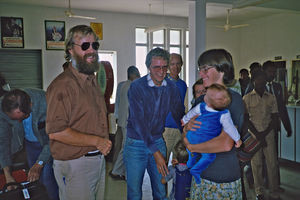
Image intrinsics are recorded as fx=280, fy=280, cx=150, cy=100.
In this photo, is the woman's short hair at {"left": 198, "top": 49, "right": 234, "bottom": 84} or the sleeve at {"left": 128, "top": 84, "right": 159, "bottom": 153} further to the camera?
the sleeve at {"left": 128, "top": 84, "right": 159, "bottom": 153}

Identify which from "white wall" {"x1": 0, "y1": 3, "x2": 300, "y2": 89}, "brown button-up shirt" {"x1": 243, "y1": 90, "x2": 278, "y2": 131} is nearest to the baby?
"brown button-up shirt" {"x1": 243, "y1": 90, "x2": 278, "y2": 131}

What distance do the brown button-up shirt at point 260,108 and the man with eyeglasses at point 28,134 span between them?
7.63ft

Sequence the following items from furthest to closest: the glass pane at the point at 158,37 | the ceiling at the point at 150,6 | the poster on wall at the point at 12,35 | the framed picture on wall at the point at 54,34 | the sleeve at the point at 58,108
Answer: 1. the glass pane at the point at 158,37
2. the framed picture on wall at the point at 54,34
3. the poster on wall at the point at 12,35
4. the ceiling at the point at 150,6
5. the sleeve at the point at 58,108

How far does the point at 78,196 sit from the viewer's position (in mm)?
1852

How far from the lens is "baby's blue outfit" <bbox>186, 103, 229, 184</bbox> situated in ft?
5.66

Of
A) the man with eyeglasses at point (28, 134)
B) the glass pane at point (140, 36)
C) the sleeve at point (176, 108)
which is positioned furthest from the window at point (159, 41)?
the sleeve at point (176, 108)

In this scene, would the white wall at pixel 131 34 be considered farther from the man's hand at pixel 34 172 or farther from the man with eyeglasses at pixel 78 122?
the man's hand at pixel 34 172

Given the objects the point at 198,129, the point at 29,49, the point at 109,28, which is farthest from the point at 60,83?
the point at 109,28

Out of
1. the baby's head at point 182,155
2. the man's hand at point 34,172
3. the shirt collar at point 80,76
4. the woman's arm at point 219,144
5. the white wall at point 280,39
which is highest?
the white wall at point 280,39

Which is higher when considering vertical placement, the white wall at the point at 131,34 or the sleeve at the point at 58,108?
the white wall at the point at 131,34

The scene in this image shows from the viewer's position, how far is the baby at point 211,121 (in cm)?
170

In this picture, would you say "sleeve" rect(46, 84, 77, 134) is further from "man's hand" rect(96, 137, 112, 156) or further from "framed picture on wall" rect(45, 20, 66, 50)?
"framed picture on wall" rect(45, 20, 66, 50)

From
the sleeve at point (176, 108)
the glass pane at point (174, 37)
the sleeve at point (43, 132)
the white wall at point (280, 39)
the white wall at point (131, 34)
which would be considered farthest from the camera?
the glass pane at point (174, 37)

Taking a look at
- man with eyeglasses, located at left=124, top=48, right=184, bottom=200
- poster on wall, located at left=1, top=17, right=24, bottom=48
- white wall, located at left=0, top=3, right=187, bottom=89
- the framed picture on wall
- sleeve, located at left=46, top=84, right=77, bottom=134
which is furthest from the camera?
the framed picture on wall
